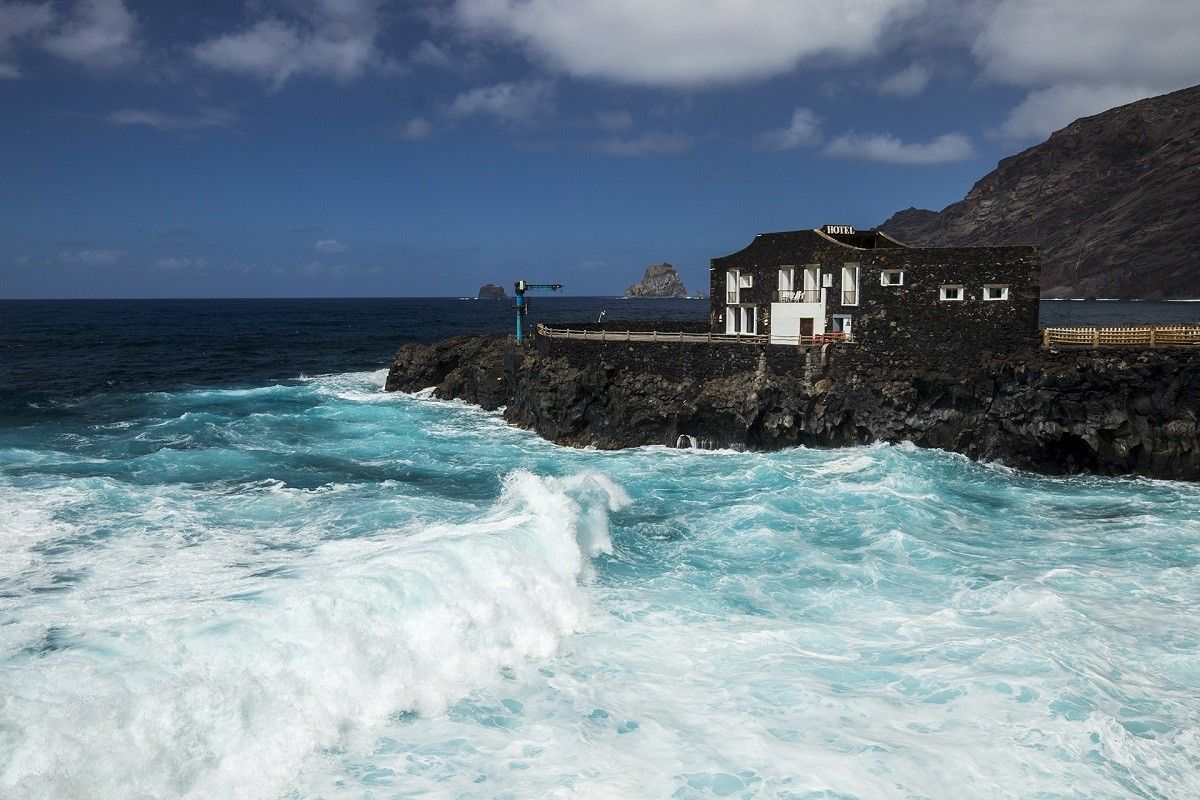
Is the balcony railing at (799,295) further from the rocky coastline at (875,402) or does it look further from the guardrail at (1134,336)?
the guardrail at (1134,336)

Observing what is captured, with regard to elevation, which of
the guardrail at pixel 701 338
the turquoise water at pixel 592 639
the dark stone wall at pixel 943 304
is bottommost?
the turquoise water at pixel 592 639

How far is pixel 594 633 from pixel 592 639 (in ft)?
0.96

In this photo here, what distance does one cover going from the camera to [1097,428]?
97.8 ft

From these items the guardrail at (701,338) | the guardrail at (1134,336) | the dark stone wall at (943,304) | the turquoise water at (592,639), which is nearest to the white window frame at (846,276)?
the dark stone wall at (943,304)

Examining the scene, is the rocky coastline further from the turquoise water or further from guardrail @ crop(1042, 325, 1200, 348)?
the turquoise water

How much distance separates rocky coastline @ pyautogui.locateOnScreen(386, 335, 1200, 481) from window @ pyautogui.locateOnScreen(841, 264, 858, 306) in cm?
240

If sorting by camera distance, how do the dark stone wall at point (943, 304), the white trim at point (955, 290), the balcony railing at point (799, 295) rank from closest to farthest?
the dark stone wall at point (943, 304) < the white trim at point (955, 290) < the balcony railing at point (799, 295)

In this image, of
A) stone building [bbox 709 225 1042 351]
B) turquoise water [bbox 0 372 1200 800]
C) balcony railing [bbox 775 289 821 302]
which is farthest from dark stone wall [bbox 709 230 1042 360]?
turquoise water [bbox 0 372 1200 800]

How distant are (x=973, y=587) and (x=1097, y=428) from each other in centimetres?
1567

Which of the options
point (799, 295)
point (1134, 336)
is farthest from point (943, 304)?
point (1134, 336)

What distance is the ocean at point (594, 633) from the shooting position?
1109cm

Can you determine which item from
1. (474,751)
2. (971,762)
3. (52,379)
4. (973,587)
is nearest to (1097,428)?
(973,587)

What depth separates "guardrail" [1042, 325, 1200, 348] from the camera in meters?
30.6

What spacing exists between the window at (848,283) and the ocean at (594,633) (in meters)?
8.91
